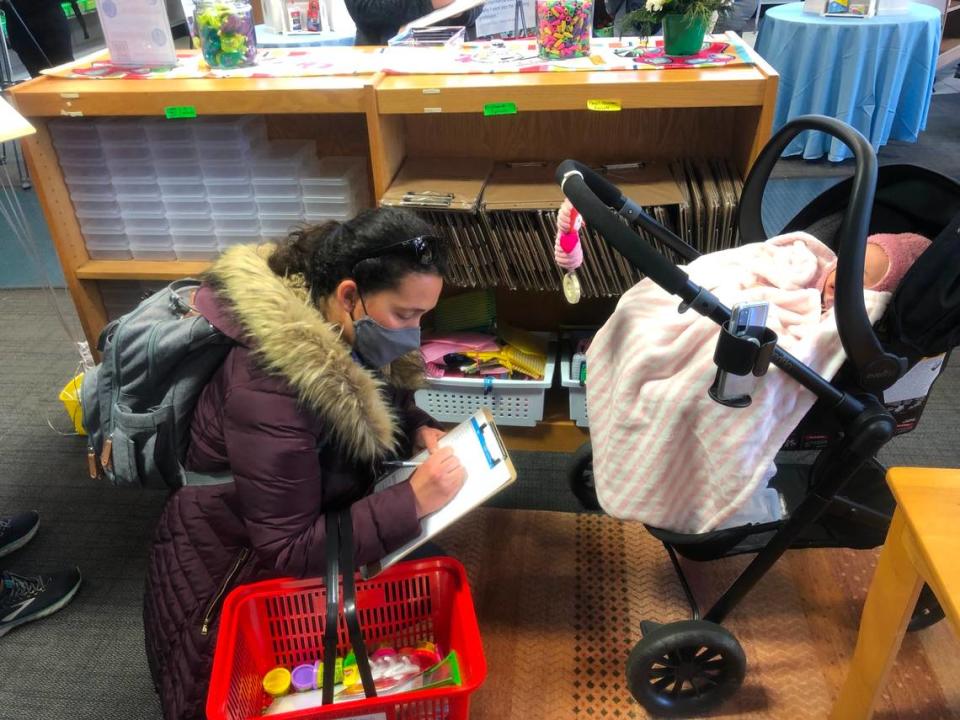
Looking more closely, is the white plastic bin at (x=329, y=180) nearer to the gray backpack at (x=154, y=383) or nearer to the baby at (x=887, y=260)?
the gray backpack at (x=154, y=383)

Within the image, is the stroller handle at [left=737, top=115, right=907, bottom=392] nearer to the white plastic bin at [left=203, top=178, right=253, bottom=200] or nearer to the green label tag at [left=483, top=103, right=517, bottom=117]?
the green label tag at [left=483, top=103, right=517, bottom=117]

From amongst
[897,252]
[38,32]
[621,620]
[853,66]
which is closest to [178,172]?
[621,620]

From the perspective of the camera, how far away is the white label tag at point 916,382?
49.3 inches

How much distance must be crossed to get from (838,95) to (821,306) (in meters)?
3.11

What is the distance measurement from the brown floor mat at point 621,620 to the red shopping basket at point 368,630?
0.25 metres

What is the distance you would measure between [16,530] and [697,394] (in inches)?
66.5

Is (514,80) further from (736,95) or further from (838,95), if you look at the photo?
(838,95)

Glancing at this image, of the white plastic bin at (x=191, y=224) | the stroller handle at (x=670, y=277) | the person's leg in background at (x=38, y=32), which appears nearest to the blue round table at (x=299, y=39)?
the white plastic bin at (x=191, y=224)

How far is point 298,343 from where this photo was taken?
1.08 m

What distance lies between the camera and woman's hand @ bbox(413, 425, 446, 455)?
1426 mm

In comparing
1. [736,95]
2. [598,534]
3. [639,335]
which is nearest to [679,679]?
[598,534]

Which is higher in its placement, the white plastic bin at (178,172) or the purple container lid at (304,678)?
the white plastic bin at (178,172)

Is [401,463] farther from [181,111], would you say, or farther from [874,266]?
[181,111]

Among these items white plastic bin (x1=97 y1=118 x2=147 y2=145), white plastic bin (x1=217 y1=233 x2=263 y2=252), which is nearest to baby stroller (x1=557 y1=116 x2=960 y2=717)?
white plastic bin (x1=217 y1=233 x2=263 y2=252)
